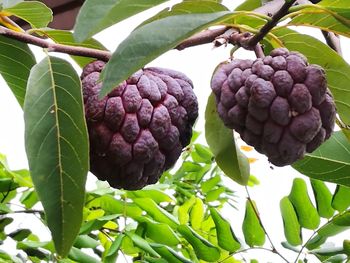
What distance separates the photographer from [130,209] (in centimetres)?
156

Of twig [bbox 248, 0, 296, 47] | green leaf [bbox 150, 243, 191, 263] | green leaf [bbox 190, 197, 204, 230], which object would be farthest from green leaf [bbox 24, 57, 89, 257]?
green leaf [bbox 190, 197, 204, 230]

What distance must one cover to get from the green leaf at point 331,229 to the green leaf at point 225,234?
15cm

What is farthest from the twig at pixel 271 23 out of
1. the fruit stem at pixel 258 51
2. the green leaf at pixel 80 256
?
the green leaf at pixel 80 256

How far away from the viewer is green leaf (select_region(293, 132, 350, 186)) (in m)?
1.05

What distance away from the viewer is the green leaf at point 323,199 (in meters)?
1.36

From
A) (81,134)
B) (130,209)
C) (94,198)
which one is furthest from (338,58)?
(94,198)

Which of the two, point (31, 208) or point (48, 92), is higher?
point (48, 92)

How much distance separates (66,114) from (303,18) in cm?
34

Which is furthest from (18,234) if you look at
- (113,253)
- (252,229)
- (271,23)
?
(271,23)

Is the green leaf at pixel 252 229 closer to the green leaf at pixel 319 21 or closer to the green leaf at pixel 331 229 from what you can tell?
the green leaf at pixel 331 229

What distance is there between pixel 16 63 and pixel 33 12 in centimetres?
9

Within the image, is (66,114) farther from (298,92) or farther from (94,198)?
(94,198)

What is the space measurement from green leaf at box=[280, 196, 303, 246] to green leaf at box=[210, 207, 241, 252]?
0.11 meters

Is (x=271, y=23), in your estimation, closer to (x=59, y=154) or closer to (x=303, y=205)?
(x=59, y=154)
